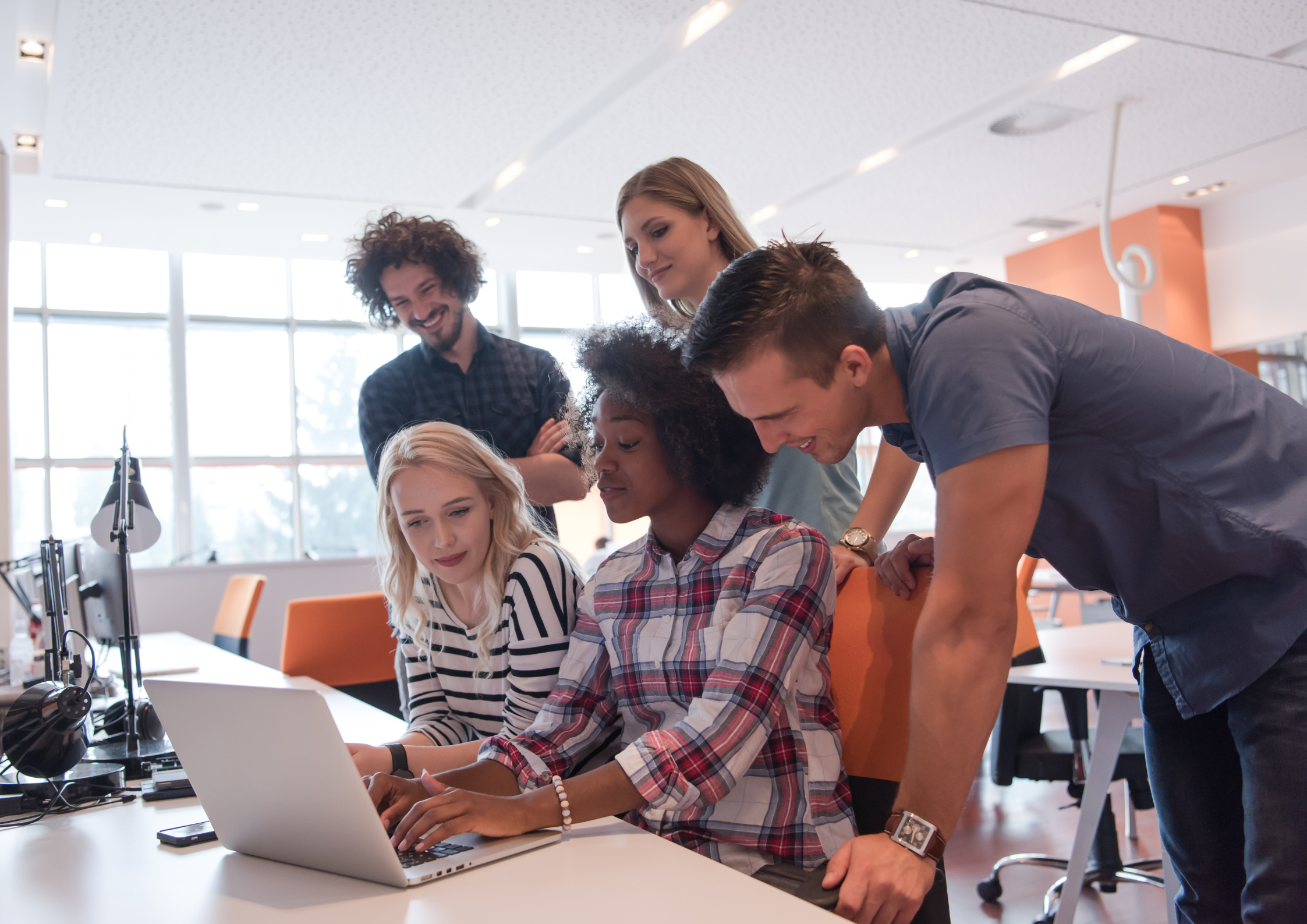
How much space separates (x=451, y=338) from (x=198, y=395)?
641 cm

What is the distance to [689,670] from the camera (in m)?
1.30

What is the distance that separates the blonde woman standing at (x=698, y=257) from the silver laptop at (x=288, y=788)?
869 millimetres

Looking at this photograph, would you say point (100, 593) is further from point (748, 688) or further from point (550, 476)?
point (748, 688)

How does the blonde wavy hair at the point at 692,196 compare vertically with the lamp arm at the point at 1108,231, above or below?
below

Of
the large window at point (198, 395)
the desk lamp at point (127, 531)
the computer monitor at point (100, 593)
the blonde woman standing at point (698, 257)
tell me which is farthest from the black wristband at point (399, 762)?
the large window at point (198, 395)

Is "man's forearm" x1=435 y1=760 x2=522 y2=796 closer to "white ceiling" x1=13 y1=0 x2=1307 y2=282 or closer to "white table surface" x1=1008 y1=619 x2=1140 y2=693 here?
"white table surface" x1=1008 y1=619 x2=1140 y2=693

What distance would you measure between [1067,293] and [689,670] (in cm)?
779

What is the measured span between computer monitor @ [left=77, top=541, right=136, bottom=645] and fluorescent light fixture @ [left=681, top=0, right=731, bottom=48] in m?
3.07

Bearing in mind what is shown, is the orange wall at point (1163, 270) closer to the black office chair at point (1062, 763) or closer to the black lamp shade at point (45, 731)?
the black office chair at point (1062, 763)

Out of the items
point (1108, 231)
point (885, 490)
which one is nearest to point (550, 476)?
point (885, 490)

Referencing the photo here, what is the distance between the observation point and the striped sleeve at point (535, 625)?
149 centimetres

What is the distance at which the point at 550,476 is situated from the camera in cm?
213

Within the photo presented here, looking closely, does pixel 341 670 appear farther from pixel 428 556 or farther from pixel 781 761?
pixel 781 761

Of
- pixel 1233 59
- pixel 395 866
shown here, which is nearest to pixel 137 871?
pixel 395 866
